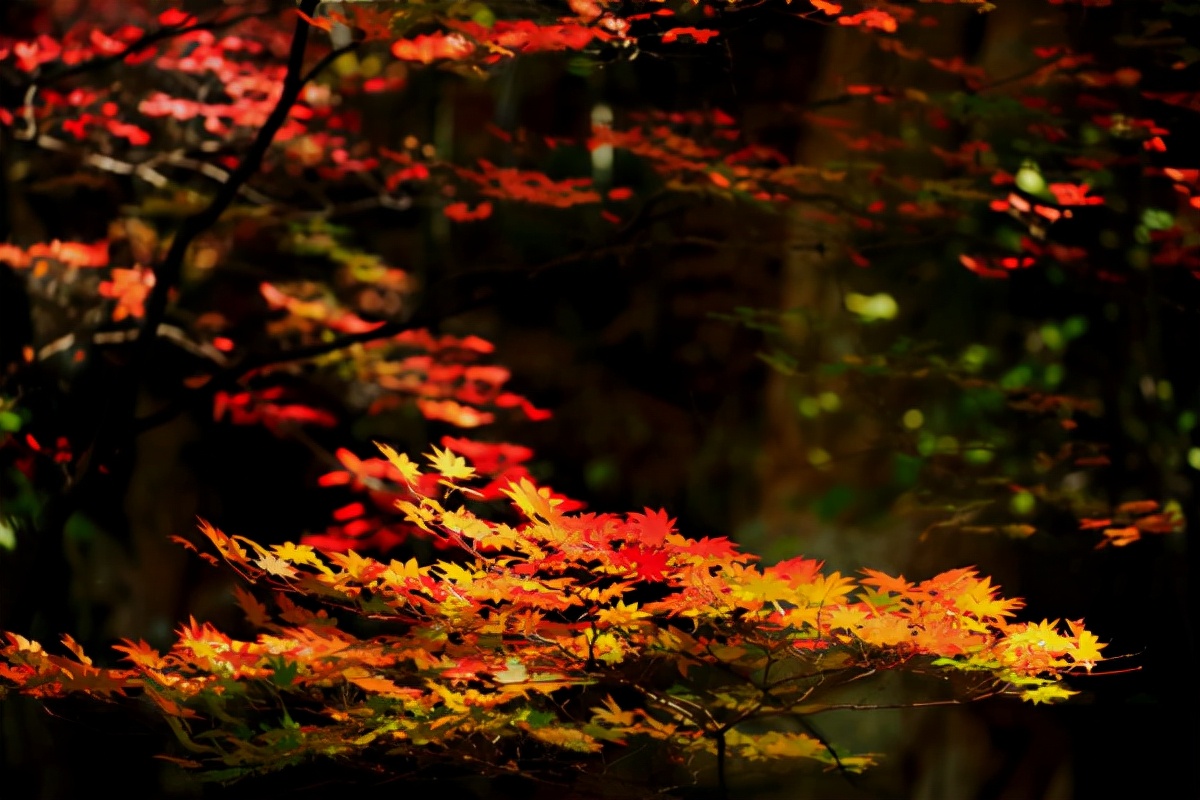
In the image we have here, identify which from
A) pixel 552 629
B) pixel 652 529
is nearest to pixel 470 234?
pixel 552 629

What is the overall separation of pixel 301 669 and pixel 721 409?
433cm

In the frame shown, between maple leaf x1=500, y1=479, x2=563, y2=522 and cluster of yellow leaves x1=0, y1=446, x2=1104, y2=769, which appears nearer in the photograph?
maple leaf x1=500, y1=479, x2=563, y2=522

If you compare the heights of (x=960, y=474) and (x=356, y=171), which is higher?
(x=356, y=171)

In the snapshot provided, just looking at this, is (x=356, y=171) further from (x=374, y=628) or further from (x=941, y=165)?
(x=941, y=165)

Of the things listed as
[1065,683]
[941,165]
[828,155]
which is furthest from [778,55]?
[1065,683]

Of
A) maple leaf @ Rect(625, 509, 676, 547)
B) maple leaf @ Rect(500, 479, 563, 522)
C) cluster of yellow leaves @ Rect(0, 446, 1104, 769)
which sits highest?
maple leaf @ Rect(500, 479, 563, 522)

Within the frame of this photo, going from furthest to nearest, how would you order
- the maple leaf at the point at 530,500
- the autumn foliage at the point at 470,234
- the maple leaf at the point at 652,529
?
the autumn foliage at the point at 470,234 → the maple leaf at the point at 652,529 → the maple leaf at the point at 530,500

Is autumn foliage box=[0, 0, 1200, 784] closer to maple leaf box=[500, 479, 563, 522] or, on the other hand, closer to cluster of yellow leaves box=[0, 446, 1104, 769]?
cluster of yellow leaves box=[0, 446, 1104, 769]

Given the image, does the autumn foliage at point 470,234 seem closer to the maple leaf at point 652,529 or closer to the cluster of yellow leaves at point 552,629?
the cluster of yellow leaves at point 552,629

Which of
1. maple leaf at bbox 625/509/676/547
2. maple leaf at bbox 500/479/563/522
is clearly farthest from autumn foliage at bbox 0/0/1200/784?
maple leaf at bbox 500/479/563/522

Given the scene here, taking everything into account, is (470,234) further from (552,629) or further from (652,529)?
(652,529)

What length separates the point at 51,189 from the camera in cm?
697

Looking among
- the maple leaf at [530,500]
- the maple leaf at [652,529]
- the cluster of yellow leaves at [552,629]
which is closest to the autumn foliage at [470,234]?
the cluster of yellow leaves at [552,629]

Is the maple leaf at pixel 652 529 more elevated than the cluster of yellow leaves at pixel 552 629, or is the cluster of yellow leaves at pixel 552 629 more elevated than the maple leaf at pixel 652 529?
the maple leaf at pixel 652 529
